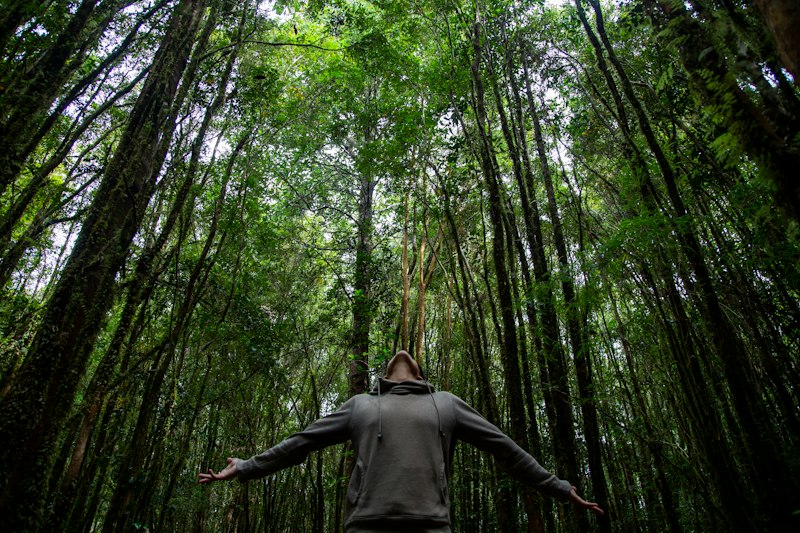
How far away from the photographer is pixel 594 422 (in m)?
3.61

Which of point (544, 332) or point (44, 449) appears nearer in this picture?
point (44, 449)

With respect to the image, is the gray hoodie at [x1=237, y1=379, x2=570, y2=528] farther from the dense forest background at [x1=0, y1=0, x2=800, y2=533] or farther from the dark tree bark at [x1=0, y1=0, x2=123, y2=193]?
the dark tree bark at [x1=0, y1=0, x2=123, y2=193]

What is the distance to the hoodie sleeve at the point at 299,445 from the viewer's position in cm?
183

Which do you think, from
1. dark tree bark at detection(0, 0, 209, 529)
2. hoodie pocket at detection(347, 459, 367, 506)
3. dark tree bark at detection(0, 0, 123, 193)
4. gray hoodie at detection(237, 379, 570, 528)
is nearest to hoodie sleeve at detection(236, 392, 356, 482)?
gray hoodie at detection(237, 379, 570, 528)

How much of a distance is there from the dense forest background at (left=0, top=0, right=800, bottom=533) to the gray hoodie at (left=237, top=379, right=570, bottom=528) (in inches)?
46.6

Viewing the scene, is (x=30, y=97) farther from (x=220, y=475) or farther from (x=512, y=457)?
(x=512, y=457)

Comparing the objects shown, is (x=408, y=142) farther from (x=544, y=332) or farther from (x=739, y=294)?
(x=739, y=294)

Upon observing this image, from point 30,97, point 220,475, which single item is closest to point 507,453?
point 220,475

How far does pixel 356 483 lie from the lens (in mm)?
1771

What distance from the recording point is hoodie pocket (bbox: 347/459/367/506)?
1.74m

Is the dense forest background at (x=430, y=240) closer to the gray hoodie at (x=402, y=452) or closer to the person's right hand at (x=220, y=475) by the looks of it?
the person's right hand at (x=220, y=475)

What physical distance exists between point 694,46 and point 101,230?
129 inches

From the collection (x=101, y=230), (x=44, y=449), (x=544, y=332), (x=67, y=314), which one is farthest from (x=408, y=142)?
(x=44, y=449)

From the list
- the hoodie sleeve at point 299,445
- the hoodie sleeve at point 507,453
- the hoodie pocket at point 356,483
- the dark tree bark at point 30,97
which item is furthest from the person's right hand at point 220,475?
the dark tree bark at point 30,97
